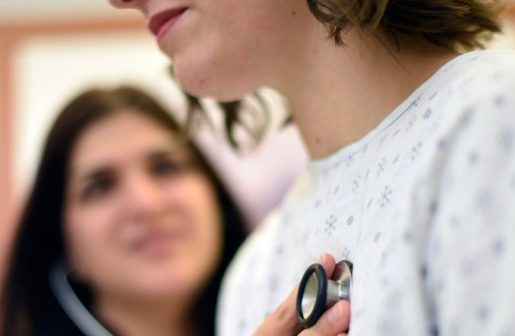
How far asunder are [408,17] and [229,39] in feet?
0.52

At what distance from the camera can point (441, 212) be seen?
19.0 inches

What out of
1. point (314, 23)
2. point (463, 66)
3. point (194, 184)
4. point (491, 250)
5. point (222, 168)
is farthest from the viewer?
point (222, 168)

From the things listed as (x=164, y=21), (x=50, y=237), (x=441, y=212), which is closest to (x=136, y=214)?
(x=50, y=237)

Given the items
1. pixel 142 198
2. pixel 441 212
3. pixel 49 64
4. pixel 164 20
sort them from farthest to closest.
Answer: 1. pixel 49 64
2. pixel 142 198
3. pixel 164 20
4. pixel 441 212

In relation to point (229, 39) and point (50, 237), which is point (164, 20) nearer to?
point (229, 39)

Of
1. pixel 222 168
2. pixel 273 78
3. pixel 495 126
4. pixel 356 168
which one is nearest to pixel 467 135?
pixel 495 126

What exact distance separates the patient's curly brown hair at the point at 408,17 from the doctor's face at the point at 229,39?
5 centimetres

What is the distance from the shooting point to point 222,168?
1643 mm

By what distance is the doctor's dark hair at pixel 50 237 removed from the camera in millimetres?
1496

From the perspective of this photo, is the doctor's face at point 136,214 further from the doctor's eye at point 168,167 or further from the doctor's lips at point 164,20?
the doctor's lips at point 164,20

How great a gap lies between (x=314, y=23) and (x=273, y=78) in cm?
8

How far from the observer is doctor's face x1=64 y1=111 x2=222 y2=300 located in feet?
4.75

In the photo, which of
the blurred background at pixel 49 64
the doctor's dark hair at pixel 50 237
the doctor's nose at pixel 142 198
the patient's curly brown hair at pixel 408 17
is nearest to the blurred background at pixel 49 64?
the blurred background at pixel 49 64

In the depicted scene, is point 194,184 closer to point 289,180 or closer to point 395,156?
point 289,180
